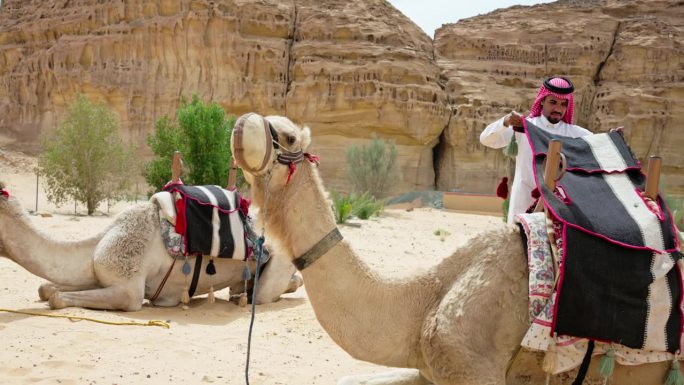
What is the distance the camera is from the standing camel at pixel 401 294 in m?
2.54

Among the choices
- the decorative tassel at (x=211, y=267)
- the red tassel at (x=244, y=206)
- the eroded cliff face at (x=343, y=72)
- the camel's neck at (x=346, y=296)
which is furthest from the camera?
the eroded cliff face at (x=343, y=72)

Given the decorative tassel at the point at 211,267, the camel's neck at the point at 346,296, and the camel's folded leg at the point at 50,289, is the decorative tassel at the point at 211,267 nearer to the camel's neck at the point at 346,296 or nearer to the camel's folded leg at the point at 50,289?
the camel's folded leg at the point at 50,289

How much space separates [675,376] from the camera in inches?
100

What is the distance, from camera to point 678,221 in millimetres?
17859

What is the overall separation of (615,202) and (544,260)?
478 millimetres

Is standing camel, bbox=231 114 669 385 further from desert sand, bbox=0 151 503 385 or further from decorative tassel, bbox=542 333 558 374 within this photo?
desert sand, bbox=0 151 503 385

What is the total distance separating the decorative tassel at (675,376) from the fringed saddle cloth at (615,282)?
47mm

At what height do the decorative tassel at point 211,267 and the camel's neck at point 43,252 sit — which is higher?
the camel's neck at point 43,252

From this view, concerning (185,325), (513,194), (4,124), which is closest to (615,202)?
(513,194)

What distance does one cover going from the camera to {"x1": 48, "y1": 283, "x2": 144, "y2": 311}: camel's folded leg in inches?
222

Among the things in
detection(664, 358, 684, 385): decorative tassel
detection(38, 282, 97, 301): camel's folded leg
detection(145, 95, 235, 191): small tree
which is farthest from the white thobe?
detection(145, 95, 235, 191): small tree

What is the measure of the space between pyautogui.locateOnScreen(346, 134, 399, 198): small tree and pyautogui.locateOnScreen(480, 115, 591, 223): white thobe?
2571cm

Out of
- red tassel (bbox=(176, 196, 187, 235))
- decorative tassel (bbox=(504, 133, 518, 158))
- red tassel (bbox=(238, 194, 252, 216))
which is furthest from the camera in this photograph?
red tassel (bbox=(238, 194, 252, 216))

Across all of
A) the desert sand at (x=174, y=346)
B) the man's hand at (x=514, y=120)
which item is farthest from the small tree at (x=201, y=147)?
the man's hand at (x=514, y=120)
